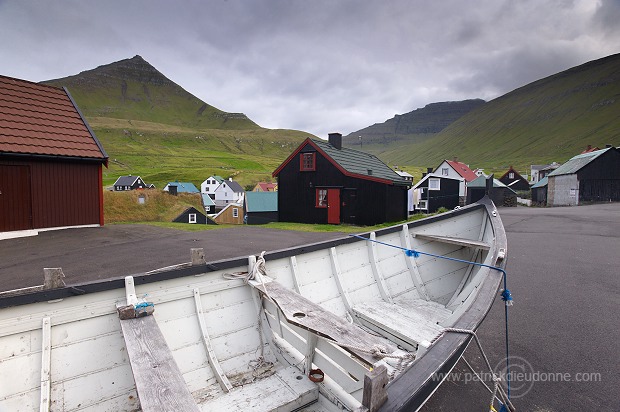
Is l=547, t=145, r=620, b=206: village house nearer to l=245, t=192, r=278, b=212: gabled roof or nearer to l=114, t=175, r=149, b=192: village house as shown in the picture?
l=245, t=192, r=278, b=212: gabled roof

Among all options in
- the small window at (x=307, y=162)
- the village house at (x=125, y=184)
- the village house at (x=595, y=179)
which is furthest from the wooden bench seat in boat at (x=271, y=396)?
the village house at (x=125, y=184)

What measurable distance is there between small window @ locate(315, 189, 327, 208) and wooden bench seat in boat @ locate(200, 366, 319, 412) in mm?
18214

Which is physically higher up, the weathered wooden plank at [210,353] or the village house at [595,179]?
the village house at [595,179]

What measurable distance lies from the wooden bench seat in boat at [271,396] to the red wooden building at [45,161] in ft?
44.7

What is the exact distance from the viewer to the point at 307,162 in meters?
21.8

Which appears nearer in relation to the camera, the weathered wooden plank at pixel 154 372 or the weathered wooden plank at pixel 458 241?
the weathered wooden plank at pixel 154 372

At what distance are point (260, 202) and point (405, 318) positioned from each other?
3604 cm

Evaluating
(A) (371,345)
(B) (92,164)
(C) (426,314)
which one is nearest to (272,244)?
(C) (426,314)

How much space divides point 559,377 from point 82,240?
45.2 ft

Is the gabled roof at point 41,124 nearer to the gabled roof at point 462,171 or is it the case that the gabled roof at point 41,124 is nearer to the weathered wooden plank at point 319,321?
the weathered wooden plank at point 319,321

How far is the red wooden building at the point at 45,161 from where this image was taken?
11.7 metres

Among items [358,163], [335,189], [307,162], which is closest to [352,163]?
[358,163]

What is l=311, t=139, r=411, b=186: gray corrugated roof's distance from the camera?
824 inches

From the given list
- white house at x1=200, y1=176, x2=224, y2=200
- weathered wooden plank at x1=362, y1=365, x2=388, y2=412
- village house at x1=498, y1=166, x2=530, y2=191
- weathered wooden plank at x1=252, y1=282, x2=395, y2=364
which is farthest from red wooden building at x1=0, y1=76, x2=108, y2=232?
village house at x1=498, y1=166, x2=530, y2=191
